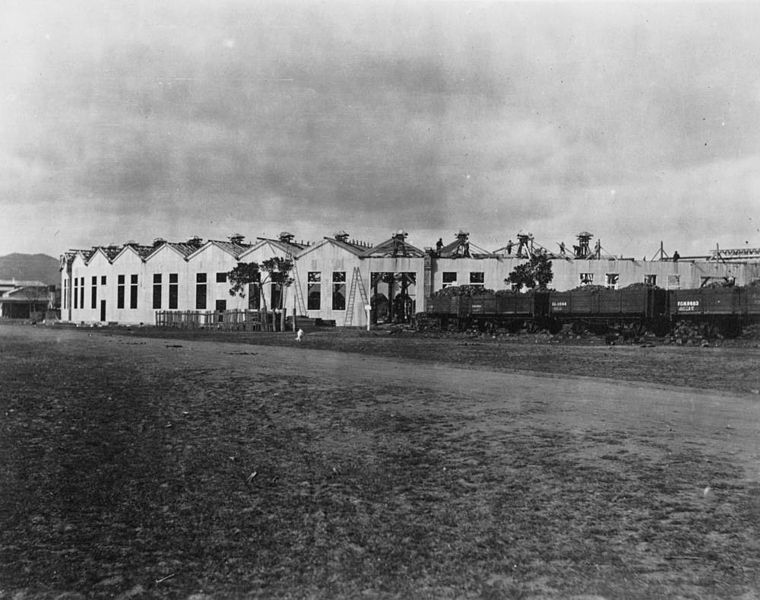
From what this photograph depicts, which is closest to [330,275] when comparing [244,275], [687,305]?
[244,275]

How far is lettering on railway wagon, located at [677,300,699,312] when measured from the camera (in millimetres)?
24844

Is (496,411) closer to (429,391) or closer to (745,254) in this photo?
(429,391)

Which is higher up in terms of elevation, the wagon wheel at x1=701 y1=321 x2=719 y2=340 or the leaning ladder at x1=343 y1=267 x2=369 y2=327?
the leaning ladder at x1=343 y1=267 x2=369 y2=327

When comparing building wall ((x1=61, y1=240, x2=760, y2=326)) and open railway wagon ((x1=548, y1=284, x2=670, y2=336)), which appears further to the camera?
building wall ((x1=61, y1=240, x2=760, y2=326))

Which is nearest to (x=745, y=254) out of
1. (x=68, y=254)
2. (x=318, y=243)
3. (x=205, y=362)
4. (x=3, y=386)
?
(x=318, y=243)

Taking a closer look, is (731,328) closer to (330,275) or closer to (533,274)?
(533,274)

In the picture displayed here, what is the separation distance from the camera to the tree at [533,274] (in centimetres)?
3978

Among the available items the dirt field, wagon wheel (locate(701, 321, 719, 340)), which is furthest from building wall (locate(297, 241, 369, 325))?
the dirt field

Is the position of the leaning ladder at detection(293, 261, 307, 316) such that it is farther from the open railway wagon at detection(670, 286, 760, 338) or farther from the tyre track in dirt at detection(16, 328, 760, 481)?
the tyre track in dirt at detection(16, 328, 760, 481)

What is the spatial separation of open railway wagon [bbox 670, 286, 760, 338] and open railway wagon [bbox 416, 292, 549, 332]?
6.99 metres

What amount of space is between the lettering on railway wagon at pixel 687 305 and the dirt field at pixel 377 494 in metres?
16.2

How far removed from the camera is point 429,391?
1046cm

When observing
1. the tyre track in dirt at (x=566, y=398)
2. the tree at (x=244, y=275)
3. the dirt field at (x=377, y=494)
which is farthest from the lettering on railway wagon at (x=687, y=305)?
the tree at (x=244, y=275)

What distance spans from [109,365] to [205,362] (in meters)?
2.18
